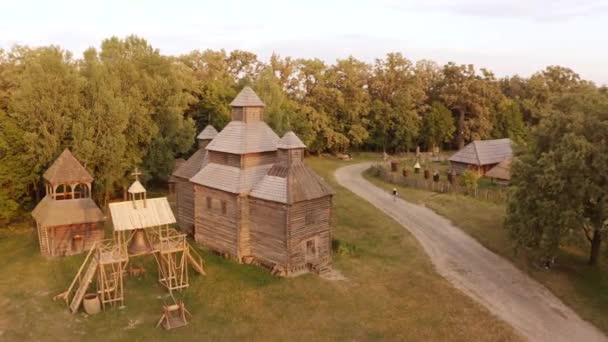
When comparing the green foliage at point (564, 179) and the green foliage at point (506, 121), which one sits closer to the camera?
the green foliage at point (564, 179)

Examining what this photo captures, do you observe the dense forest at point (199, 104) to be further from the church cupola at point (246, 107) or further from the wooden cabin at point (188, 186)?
the church cupola at point (246, 107)

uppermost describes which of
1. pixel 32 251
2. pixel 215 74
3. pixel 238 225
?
pixel 215 74

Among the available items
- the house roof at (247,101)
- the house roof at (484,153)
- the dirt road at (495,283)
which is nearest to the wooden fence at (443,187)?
the house roof at (484,153)

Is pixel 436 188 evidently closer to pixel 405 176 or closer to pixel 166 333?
pixel 405 176

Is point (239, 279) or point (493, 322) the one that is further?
point (239, 279)

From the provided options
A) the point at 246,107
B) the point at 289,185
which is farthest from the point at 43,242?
the point at 289,185

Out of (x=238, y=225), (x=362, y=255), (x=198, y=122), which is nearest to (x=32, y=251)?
(x=238, y=225)
